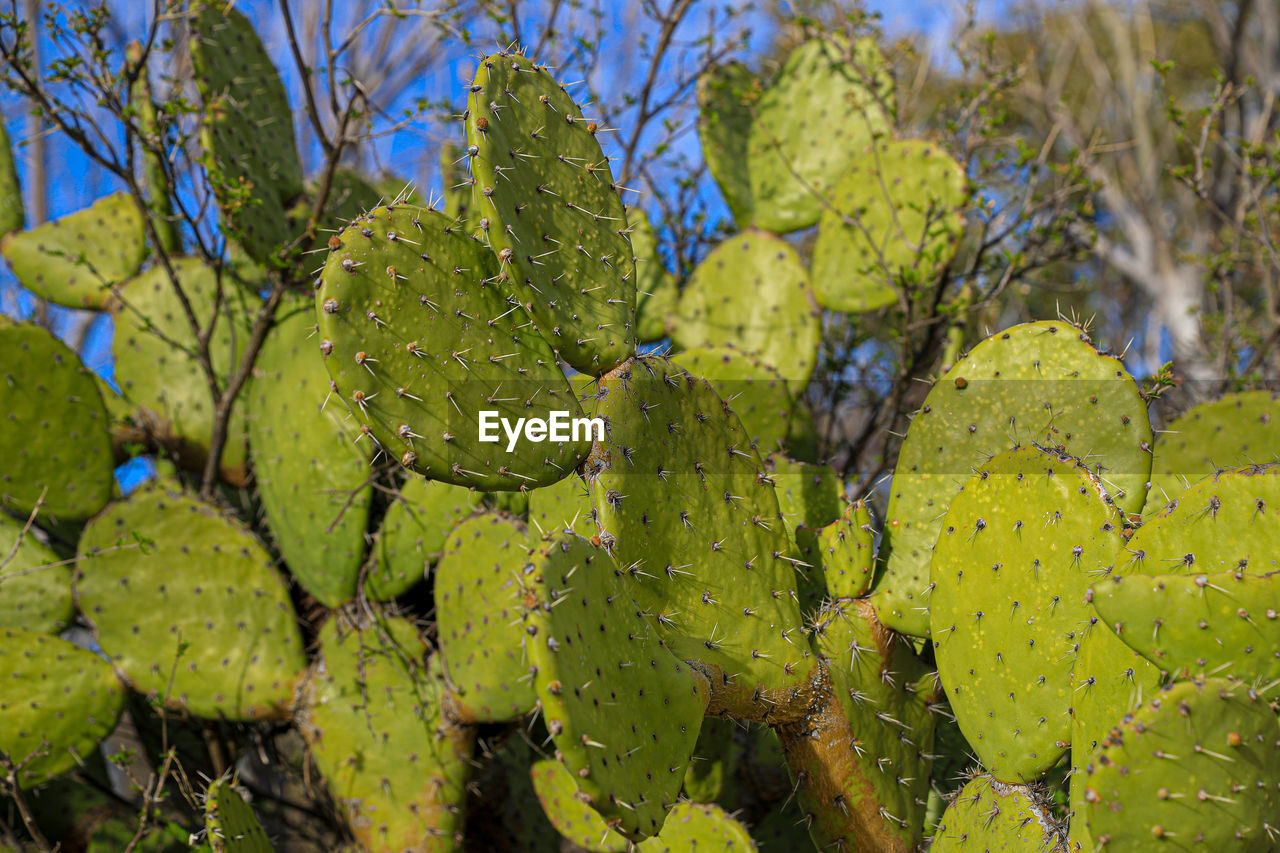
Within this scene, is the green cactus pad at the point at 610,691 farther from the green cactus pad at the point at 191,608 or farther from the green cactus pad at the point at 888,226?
the green cactus pad at the point at 888,226

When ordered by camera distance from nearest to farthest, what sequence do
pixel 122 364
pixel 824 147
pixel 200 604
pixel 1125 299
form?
pixel 200 604 → pixel 122 364 → pixel 824 147 → pixel 1125 299

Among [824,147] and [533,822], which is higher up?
[824,147]

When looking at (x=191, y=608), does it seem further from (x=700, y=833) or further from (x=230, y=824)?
(x=700, y=833)

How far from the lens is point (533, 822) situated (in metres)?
2.49

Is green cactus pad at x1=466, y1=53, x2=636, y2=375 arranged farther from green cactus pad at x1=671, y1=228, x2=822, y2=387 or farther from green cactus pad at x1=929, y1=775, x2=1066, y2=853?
green cactus pad at x1=671, y1=228, x2=822, y2=387

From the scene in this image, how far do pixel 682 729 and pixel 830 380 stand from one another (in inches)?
77.2

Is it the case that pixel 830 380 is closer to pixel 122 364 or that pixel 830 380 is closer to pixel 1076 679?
pixel 1076 679

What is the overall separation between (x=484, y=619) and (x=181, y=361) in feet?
4.41

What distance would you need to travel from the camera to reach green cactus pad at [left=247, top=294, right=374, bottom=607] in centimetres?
227

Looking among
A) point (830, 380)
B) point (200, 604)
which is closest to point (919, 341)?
point (830, 380)

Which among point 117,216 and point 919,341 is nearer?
point 117,216

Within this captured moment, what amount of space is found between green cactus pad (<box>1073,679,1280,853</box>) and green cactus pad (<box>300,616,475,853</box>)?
1429 millimetres

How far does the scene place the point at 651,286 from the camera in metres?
2.88

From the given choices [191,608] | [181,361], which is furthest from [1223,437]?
[181,361]
